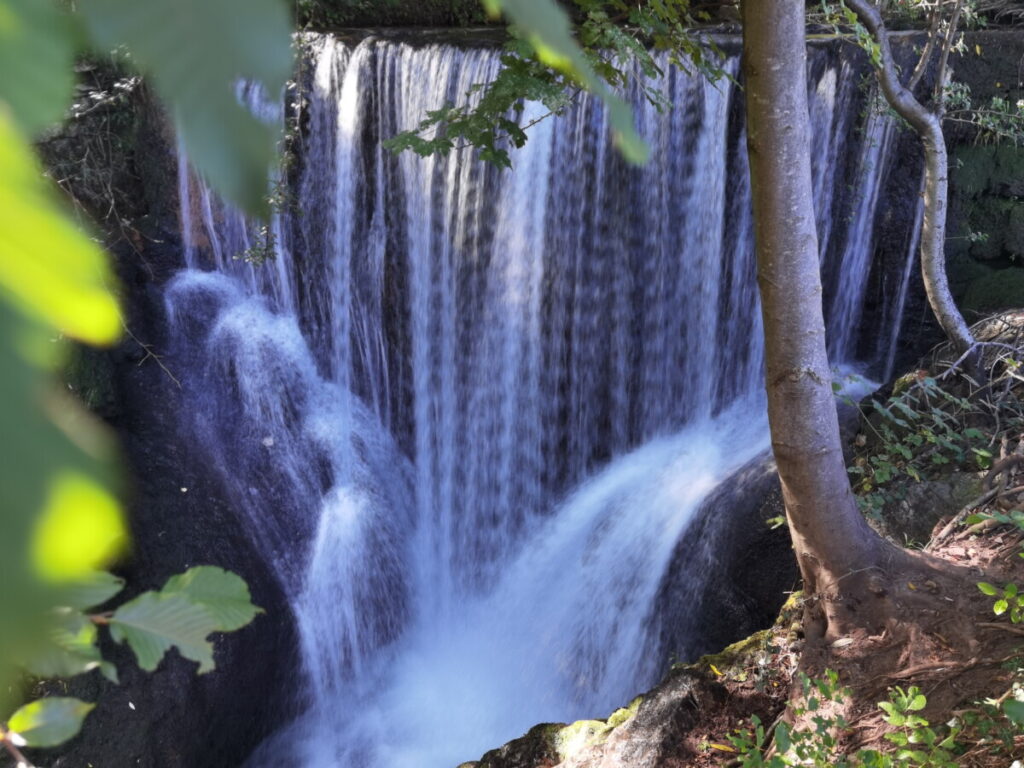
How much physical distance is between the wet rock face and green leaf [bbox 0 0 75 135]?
18.4 ft

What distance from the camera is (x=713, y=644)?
15.8 feet

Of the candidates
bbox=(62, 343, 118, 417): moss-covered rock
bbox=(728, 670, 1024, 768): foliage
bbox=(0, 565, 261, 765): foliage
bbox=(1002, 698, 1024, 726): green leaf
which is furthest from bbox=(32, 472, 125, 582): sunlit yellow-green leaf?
bbox=(62, 343, 118, 417): moss-covered rock

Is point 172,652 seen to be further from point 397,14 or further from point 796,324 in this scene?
point 397,14

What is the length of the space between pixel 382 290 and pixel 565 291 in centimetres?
182

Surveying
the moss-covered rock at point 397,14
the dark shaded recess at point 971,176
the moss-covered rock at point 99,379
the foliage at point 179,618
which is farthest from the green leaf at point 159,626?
the moss-covered rock at point 397,14

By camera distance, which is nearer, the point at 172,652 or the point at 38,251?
the point at 38,251

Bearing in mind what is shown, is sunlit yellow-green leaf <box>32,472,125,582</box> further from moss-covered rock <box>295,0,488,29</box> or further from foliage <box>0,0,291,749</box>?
moss-covered rock <box>295,0,488,29</box>

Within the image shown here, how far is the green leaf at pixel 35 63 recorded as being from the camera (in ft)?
0.81

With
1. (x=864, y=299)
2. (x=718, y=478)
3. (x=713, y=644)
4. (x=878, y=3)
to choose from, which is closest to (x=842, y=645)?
(x=713, y=644)

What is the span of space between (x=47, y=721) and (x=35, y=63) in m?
1.06

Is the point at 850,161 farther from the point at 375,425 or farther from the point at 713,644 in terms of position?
the point at 375,425

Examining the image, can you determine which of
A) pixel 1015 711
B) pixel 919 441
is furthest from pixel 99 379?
pixel 1015 711

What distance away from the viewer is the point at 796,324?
8.95 ft

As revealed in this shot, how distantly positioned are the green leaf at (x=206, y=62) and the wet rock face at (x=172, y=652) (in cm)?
561
